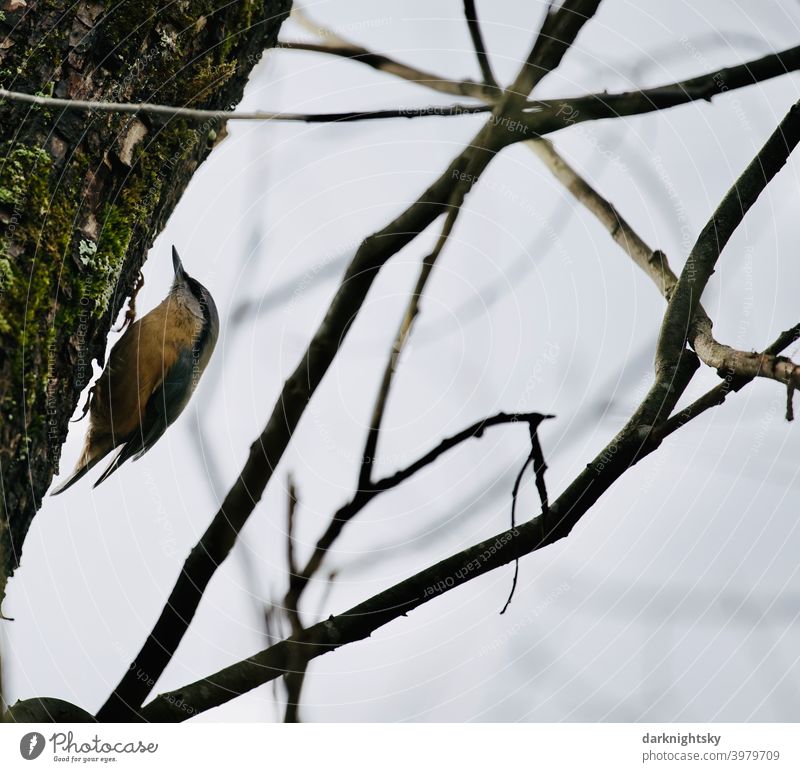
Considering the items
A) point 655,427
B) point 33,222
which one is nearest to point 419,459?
point 655,427

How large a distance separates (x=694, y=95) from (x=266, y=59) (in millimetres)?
1137

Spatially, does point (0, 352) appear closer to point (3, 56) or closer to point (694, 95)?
point (3, 56)

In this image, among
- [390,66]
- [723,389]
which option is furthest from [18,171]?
[723,389]

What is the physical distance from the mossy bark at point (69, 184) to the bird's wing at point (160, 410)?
0.69 m

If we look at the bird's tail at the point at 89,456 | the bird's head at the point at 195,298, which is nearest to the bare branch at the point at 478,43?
the bird's head at the point at 195,298

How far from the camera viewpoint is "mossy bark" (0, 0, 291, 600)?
49.8 inches

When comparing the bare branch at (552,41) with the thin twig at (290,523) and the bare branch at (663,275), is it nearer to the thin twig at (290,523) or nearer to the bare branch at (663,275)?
the bare branch at (663,275)

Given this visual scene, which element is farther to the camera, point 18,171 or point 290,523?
point 290,523

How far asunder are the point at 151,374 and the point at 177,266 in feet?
1.15

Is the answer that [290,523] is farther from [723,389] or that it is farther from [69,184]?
[723,389]

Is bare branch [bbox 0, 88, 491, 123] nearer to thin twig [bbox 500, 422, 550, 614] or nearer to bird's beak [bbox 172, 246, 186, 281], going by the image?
bird's beak [bbox 172, 246, 186, 281]

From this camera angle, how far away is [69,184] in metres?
1.33
